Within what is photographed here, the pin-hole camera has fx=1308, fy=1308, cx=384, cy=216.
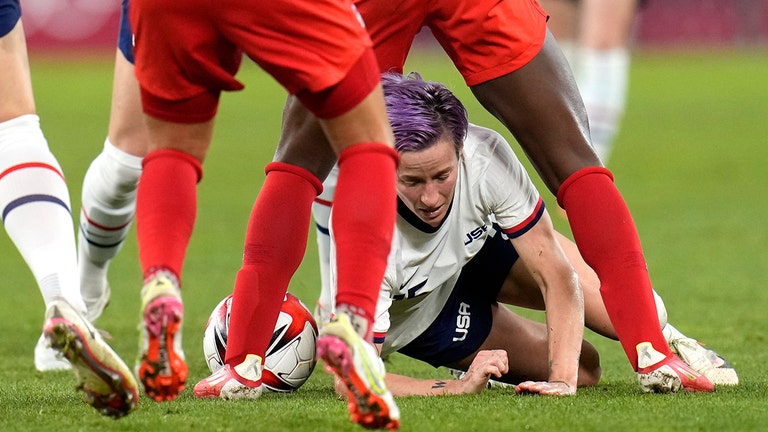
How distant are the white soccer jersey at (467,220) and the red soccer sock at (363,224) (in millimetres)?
757

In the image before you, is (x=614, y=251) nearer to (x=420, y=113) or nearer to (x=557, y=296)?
(x=557, y=296)

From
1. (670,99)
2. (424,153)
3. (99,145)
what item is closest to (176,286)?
(424,153)

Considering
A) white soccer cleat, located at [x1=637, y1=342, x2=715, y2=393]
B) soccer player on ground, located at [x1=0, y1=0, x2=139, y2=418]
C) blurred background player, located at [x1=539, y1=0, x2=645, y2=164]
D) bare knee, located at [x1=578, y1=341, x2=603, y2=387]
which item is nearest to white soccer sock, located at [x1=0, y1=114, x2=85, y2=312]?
soccer player on ground, located at [x1=0, y1=0, x2=139, y2=418]

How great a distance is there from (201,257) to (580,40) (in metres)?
3.78

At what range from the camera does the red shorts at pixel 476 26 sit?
11.2ft

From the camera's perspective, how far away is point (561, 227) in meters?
7.89

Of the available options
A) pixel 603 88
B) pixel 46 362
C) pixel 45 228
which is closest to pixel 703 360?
pixel 45 228

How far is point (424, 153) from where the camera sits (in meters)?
3.30

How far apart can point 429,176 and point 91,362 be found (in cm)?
103

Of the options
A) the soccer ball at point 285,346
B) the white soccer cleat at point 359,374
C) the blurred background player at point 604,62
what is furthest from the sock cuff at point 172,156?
the blurred background player at point 604,62

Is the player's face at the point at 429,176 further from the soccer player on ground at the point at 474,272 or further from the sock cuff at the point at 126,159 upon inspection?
the sock cuff at the point at 126,159

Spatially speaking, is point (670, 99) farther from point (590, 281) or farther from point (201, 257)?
point (590, 281)

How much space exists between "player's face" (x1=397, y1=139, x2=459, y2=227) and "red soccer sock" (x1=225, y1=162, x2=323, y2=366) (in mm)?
282

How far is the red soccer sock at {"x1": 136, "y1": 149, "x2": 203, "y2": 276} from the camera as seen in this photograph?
8.75ft
